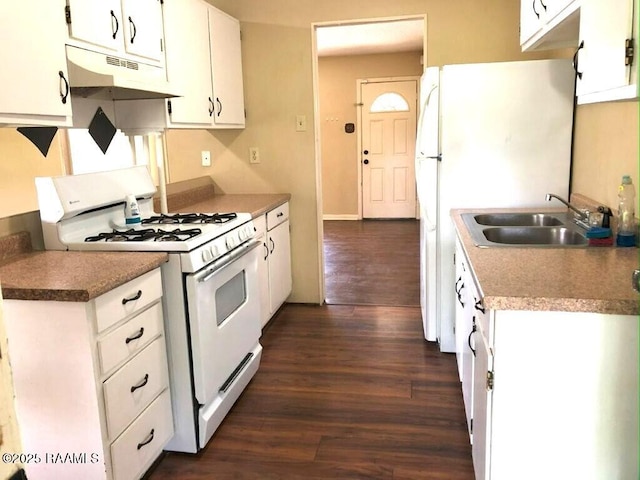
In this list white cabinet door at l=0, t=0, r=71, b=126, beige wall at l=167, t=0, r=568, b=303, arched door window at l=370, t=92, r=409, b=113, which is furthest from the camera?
arched door window at l=370, t=92, r=409, b=113

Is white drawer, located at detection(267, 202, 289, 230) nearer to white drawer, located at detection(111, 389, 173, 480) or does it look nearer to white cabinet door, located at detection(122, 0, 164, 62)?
white cabinet door, located at detection(122, 0, 164, 62)

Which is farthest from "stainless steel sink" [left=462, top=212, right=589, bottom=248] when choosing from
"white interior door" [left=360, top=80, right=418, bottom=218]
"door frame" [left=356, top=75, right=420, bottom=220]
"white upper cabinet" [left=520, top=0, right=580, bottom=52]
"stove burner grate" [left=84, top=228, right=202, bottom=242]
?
"white interior door" [left=360, top=80, right=418, bottom=218]

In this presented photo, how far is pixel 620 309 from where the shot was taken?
139 centimetres

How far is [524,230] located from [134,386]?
177cm

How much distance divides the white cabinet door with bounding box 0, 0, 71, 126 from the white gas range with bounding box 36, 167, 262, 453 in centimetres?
34

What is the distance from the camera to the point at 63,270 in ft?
6.23

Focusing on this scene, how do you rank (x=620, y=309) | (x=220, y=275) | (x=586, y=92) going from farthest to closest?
1. (x=220, y=275)
2. (x=586, y=92)
3. (x=620, y=309)

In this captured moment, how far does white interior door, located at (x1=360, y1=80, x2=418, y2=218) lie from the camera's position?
7863 millimetres

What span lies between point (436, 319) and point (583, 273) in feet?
5.68

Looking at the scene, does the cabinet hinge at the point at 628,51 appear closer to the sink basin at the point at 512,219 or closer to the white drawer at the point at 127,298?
the sink basin at the point at 512,219

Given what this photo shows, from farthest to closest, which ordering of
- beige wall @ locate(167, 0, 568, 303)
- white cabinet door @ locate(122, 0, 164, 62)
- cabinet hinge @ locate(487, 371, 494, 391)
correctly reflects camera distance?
beige wall @ locate(167, 0, 568, 303) < white cabinet door @ locate(122, 0, 164, 62) < cabinet hinge @ locate(487, 371, 494, 391)

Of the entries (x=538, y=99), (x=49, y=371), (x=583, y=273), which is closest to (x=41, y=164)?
(x=49, y=371)

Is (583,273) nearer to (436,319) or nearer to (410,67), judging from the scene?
(436,319)

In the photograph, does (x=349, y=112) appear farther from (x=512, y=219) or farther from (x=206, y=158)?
(x=512, y=219)
